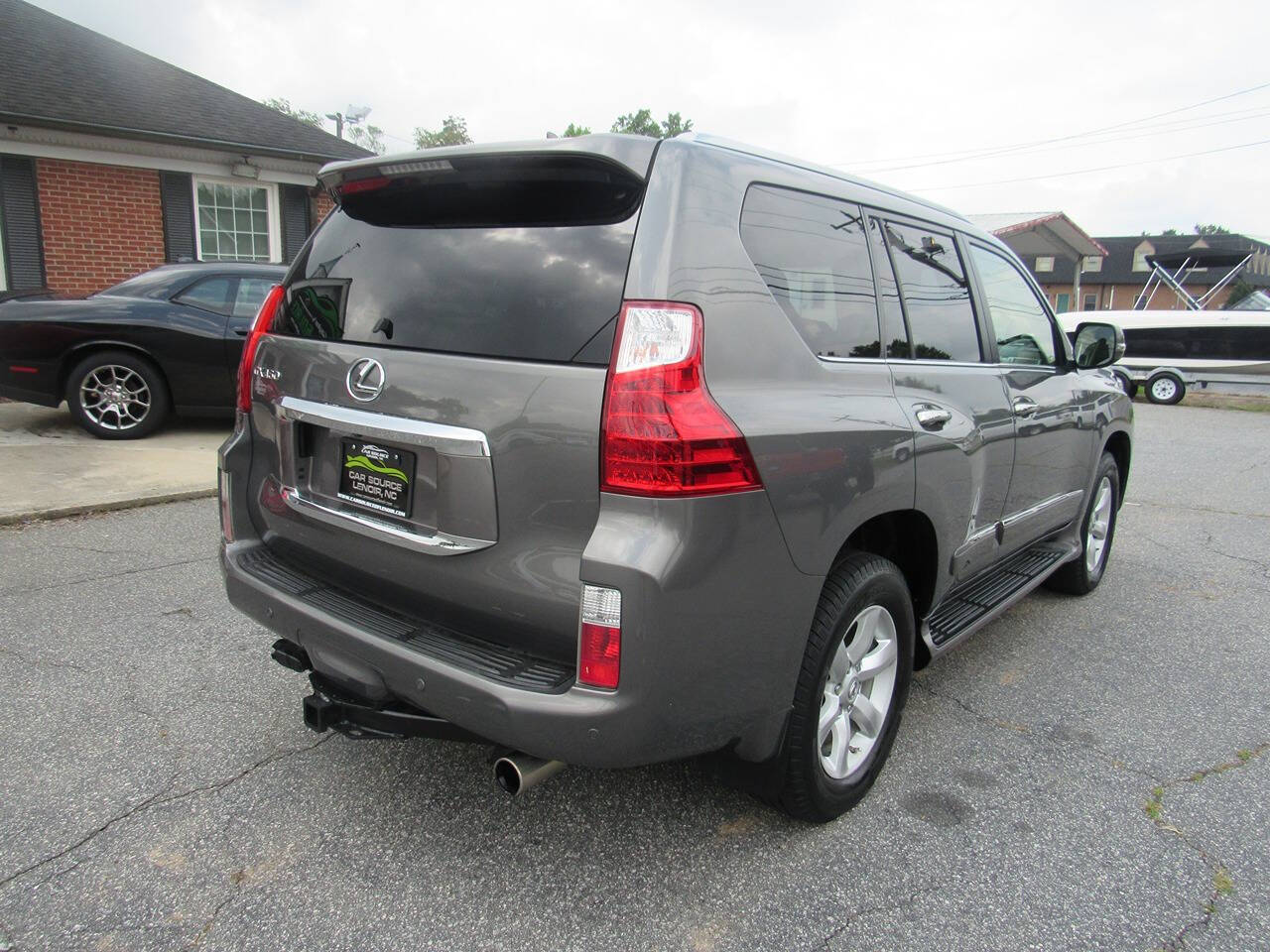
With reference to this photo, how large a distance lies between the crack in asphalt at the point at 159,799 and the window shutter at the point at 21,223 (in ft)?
33.1

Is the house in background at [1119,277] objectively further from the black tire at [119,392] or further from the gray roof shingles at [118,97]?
the black tire at [119,392]

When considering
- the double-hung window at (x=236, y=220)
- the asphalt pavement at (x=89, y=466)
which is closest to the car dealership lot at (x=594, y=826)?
the asphalt pavement at (x=89, y=466)

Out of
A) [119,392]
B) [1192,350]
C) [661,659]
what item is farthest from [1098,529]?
[1192,350]

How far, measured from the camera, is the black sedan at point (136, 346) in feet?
22.7

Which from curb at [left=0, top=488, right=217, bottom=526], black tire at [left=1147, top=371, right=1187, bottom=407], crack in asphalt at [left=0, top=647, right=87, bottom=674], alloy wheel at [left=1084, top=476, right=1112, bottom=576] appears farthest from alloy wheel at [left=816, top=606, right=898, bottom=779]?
black tire at [left=1147, top=371, right=1187, bottom=407]

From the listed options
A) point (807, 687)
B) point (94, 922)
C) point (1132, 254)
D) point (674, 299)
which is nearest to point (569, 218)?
point (674, 299)

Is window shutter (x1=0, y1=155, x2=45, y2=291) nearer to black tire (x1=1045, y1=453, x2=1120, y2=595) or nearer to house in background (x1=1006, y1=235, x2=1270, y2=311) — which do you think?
black tire (x1=1045, y1=453, x2=1120, y2=595)

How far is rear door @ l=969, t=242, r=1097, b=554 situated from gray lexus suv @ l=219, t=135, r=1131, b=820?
709mm

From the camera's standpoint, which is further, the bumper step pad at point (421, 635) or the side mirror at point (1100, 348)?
the side mirror at point (1100, 348)

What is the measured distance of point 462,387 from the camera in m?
2.04

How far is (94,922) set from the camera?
2.01 meters

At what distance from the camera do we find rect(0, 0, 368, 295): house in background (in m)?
9.98

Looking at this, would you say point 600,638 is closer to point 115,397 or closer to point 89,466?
point 89,466

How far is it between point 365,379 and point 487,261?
45cm
